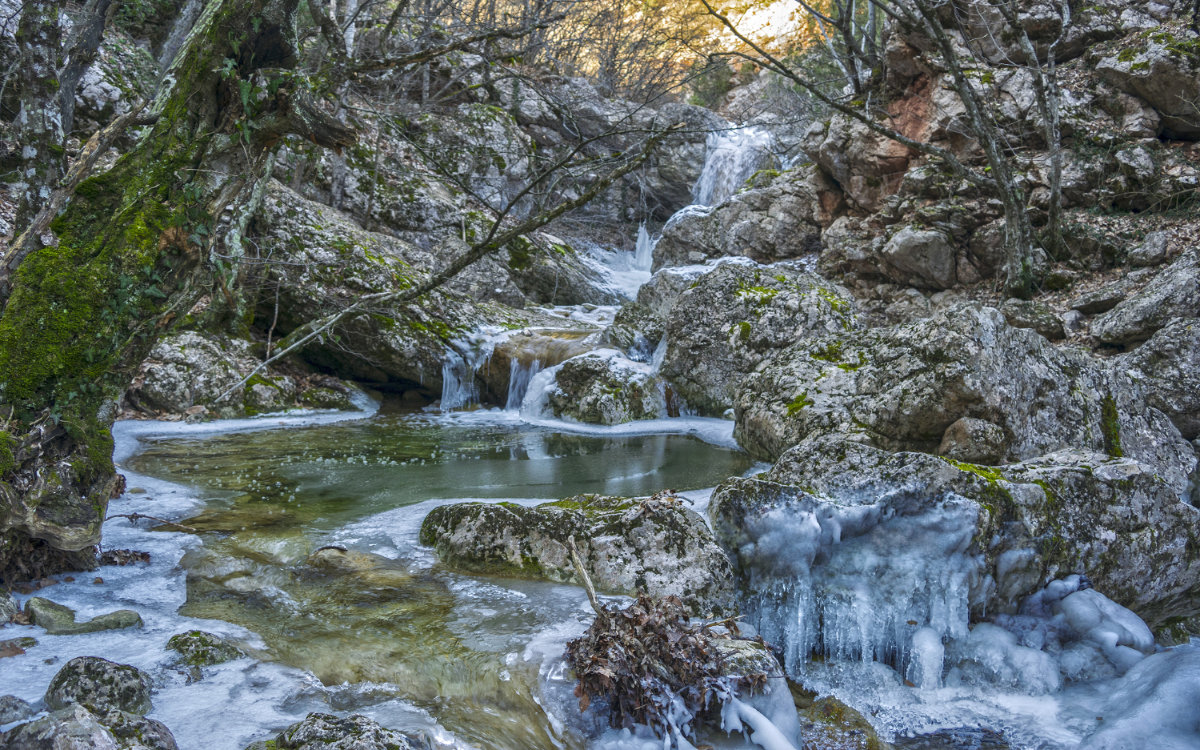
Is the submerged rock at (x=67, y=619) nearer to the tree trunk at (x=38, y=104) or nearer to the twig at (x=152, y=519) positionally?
the twig at (x=152, y=519)

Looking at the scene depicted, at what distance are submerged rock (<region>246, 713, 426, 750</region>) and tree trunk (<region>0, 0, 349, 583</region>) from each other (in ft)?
6.05

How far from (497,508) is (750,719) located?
1.82 m

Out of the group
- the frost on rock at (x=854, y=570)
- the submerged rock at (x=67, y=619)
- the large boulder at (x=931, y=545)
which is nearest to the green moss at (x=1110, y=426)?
the large boulder at (x=931, y=545)

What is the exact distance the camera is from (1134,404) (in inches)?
215

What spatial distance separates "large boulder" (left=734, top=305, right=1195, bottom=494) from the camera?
4.80 m

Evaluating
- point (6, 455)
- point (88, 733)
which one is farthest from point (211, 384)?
point (88, 733)

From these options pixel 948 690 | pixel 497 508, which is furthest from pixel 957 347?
pixel 497 508

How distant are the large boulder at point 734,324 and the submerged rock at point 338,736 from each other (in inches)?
252

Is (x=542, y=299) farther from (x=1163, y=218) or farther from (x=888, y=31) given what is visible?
(x=1163, y=218)

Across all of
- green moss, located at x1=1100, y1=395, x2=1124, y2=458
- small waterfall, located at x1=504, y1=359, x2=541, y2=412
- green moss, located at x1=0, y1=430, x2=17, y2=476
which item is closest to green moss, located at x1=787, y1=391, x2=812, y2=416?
green moss, located at x1=1100, y1=395, x2=1124, y2=458

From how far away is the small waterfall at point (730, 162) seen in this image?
59.5ft

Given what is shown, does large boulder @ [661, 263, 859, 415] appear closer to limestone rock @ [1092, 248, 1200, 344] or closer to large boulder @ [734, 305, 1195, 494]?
large boulder @ [734, 305, 1195, 494]

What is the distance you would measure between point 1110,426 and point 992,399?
122 centimetres

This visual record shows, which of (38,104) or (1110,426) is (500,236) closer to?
(38,104)
